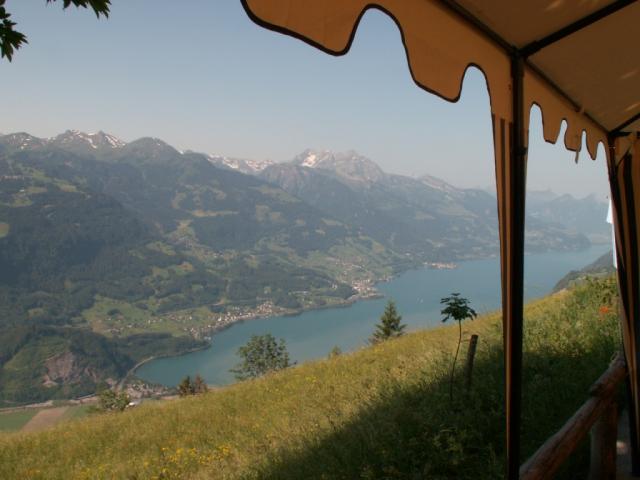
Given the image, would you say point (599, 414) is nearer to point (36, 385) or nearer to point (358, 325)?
point (36, 385)

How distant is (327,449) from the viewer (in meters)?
4.93

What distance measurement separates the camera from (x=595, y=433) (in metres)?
3.38

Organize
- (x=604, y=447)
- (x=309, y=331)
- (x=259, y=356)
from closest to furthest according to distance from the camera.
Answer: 1. (x=604, y=447)
2. (x=259, y=356)
3. (x=309, y=331)

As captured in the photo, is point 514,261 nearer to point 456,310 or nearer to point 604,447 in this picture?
point 604,447

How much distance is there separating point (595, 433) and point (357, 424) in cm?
259

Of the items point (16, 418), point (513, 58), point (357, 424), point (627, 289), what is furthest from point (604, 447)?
point (16, 418)

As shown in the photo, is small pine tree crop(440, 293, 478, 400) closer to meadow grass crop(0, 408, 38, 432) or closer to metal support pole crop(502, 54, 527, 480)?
metal support pole crop(502, 54, 527, 480)

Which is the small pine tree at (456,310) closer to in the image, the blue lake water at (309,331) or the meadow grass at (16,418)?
the blue lake water at (309,331)

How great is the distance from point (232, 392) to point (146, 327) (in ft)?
516

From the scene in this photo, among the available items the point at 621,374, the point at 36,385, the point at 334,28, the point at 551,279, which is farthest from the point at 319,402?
the point at 551,279

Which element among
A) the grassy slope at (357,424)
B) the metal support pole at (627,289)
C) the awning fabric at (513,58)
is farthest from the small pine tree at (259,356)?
the awning fabric at (513,58)

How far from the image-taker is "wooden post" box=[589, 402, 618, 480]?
3326 millimetres

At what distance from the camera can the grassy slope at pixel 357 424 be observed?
4.33 metres

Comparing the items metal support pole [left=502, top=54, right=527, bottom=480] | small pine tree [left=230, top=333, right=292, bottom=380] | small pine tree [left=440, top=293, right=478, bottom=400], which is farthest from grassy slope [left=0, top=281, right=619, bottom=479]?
small pine tree [left=230, top=333, right=292, bottom=380]
